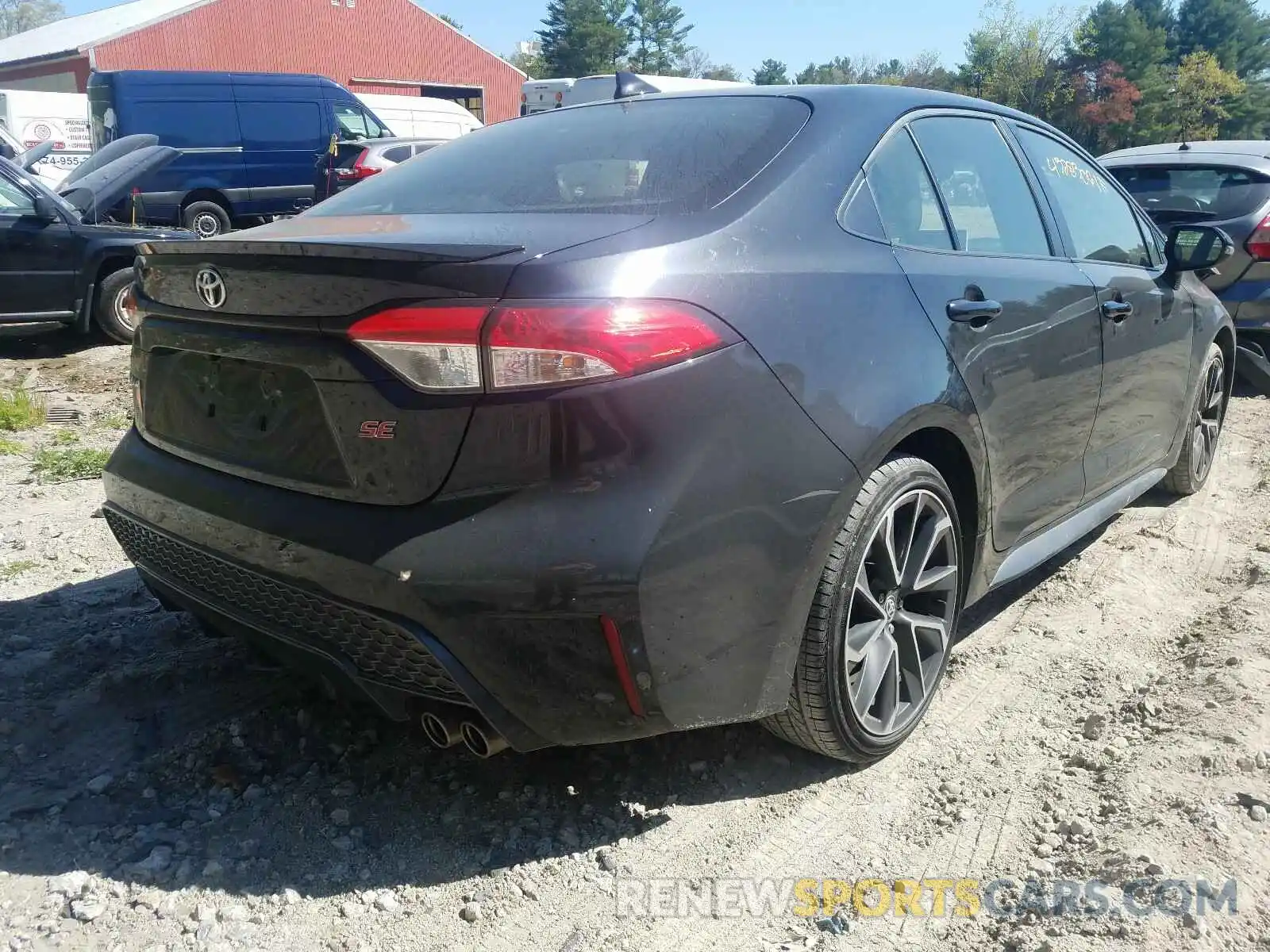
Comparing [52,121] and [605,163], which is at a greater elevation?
[605,163]

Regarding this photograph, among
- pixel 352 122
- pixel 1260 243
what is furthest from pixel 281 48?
pixel 1260 243

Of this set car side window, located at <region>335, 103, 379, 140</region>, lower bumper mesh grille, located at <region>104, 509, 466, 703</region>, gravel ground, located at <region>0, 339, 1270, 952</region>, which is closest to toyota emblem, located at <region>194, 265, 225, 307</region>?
lower bumper mesh grille, located at <region>104, 509, 466, 703</region>

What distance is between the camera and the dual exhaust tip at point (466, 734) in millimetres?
2150

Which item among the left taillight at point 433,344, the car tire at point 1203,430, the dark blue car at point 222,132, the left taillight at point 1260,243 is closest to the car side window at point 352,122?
the dark blue car at point 222,132

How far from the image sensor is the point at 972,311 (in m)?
2.73

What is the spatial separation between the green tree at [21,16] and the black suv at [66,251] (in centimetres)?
10084

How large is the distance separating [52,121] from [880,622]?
800 inches

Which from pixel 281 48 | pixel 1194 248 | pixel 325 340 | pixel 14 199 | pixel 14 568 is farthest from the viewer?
pixel 281 48

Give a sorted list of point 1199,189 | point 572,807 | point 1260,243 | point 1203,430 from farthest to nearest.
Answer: point 1199,189 < point 1260,243 < point 1203,430 < point 572,807

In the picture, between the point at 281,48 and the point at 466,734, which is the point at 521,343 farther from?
the point at 281,48

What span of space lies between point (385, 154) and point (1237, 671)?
1367 cm

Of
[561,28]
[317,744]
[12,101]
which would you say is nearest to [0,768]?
[317,744]

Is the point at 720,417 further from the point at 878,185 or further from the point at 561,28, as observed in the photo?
the point at 561,28

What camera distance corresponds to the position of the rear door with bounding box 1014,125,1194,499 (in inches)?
139
